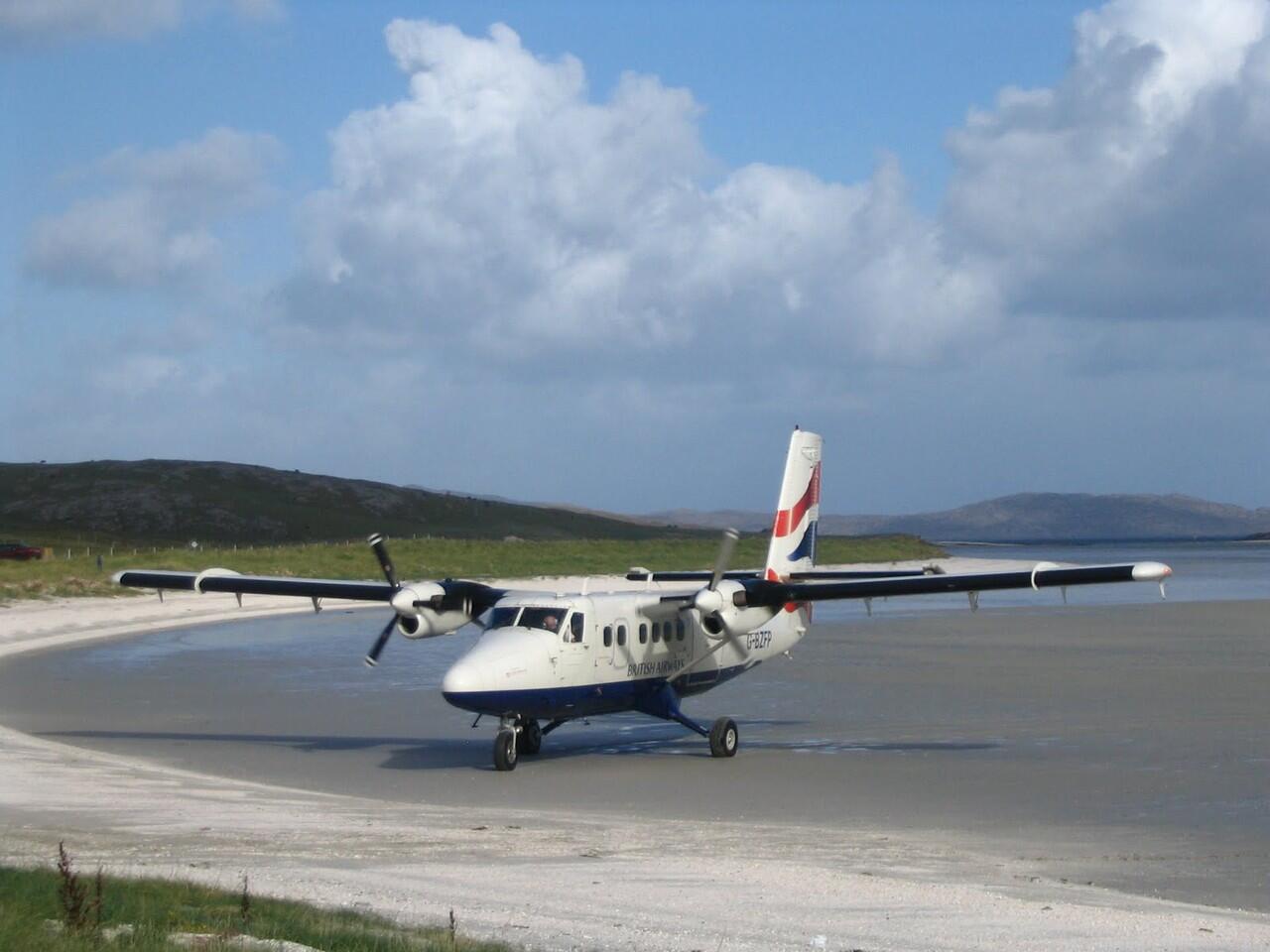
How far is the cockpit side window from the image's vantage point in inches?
781

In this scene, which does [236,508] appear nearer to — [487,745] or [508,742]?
[487,745]

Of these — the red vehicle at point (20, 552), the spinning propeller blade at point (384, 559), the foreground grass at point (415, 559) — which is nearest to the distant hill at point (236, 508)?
the foreground grass at point (415, 559)

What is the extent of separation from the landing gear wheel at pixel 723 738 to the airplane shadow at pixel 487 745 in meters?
0.57

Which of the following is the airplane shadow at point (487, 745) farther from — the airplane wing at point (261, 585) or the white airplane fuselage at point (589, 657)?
the airplane wing at point (261, 585)

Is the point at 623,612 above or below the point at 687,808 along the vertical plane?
above

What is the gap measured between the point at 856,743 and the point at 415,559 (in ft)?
206

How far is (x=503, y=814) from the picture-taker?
1586cm

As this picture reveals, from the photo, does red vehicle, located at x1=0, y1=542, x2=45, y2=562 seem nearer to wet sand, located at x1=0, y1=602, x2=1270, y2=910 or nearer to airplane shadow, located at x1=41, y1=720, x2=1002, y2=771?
wet sand, located at x1=0, y1=602, x2=1270, y2=910

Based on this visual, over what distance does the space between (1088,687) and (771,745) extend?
28.8 ft

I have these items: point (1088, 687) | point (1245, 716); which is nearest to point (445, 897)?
point (1245, 716)

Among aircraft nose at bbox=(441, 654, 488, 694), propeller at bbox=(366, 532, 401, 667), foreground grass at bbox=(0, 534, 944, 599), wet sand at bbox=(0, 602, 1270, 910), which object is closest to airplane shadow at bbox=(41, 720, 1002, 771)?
wet sand at bbox=(0, 602, 1270, 910)

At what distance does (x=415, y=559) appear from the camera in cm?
8256

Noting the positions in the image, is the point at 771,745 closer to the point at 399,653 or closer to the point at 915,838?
the point at 915,838

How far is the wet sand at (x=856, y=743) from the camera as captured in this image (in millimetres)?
14734
